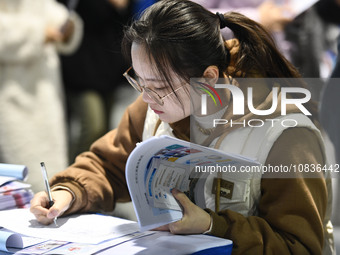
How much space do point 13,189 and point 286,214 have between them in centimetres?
66

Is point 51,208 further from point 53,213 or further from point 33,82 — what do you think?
point 33,82

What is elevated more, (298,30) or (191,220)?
(298,30)

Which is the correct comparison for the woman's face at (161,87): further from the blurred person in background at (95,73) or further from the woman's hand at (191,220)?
the blurred person in background at (95,73)

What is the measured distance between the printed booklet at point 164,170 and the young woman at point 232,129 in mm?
34

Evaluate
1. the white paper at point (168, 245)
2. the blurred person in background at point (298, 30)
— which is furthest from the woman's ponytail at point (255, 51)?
the blurred person in background at point (298, 30)

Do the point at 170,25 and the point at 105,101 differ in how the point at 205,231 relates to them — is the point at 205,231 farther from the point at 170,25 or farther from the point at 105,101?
the point at 105,101

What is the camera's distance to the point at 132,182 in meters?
1.07

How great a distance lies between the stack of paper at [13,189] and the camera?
136 cm

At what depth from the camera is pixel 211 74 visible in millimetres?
1215

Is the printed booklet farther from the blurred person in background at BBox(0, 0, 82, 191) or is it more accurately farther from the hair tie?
the blurred person in background at BBox(0, 0, 82, 191)

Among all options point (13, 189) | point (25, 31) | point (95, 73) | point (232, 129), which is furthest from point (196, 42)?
point (95, 73)

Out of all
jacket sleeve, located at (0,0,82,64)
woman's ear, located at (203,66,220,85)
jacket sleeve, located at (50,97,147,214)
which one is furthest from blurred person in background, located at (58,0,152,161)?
woman's ear, located at (203,66,220,85)

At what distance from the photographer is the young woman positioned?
3.59ft

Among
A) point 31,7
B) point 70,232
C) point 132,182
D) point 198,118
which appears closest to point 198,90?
point 198,118
